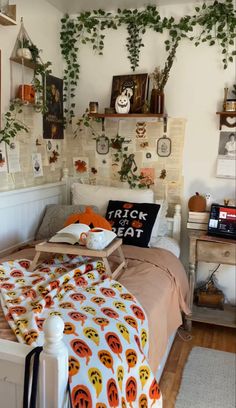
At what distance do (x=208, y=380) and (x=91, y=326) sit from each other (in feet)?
3.74

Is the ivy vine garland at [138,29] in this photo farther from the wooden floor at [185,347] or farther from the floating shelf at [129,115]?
the wooden floor at [185,347]

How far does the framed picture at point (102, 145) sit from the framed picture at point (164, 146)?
1.46 feet

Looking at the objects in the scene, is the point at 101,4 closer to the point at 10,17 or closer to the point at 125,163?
the point at 10,17

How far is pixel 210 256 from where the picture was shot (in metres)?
2.57

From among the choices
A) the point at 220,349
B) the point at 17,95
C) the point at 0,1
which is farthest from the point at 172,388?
the point at 0,1

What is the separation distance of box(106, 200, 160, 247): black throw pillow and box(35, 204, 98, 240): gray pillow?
0.69 ft

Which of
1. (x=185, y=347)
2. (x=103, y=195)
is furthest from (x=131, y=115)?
(x=185, y=347)

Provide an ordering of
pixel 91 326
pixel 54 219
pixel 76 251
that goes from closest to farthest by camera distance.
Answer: pixel 91 326 → pixel 76 251 → pixel 54 219

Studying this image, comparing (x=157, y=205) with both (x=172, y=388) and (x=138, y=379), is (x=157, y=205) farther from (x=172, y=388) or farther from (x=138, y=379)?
(x=138, y=379)

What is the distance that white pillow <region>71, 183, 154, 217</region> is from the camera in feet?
9.20

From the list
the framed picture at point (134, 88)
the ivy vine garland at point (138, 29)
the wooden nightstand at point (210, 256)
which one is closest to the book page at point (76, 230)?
the wooden nightstand at point (210, 256)

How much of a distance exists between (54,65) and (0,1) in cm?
96

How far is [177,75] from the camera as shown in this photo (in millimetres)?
2898

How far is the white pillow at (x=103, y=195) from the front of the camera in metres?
2.80
